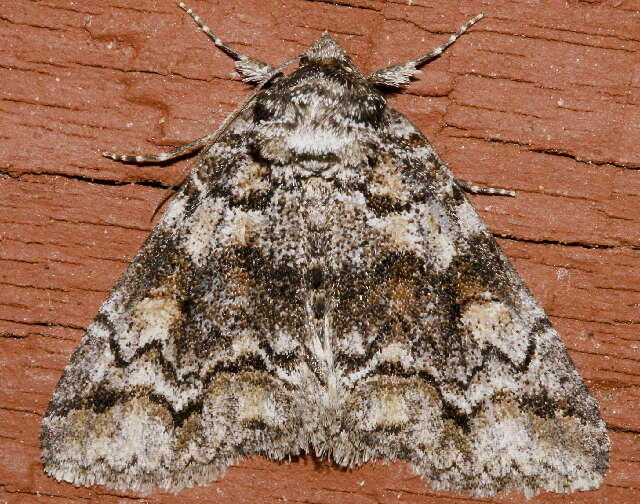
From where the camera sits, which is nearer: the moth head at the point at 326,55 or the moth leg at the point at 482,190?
the moth head at the point at 326,55

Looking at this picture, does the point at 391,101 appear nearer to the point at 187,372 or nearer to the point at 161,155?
the point at 161,155

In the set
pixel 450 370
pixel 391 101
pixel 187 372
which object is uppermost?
pixel 391 101

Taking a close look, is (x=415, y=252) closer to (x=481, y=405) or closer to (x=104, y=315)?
(x=481, y=405)

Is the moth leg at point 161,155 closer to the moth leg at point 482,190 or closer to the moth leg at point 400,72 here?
the moth leg at point 400,72

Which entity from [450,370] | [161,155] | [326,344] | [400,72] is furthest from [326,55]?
[450,370]

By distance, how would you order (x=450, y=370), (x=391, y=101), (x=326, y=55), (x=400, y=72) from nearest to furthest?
(x=450, y=370) < (x=326, y=55) < (x=400, y=72) < (x=391, y=101)

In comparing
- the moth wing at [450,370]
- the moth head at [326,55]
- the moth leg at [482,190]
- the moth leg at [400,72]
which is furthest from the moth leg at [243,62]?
the moth leg at [482,190]

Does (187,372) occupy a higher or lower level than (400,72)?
lower

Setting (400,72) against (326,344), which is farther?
(400,72)
